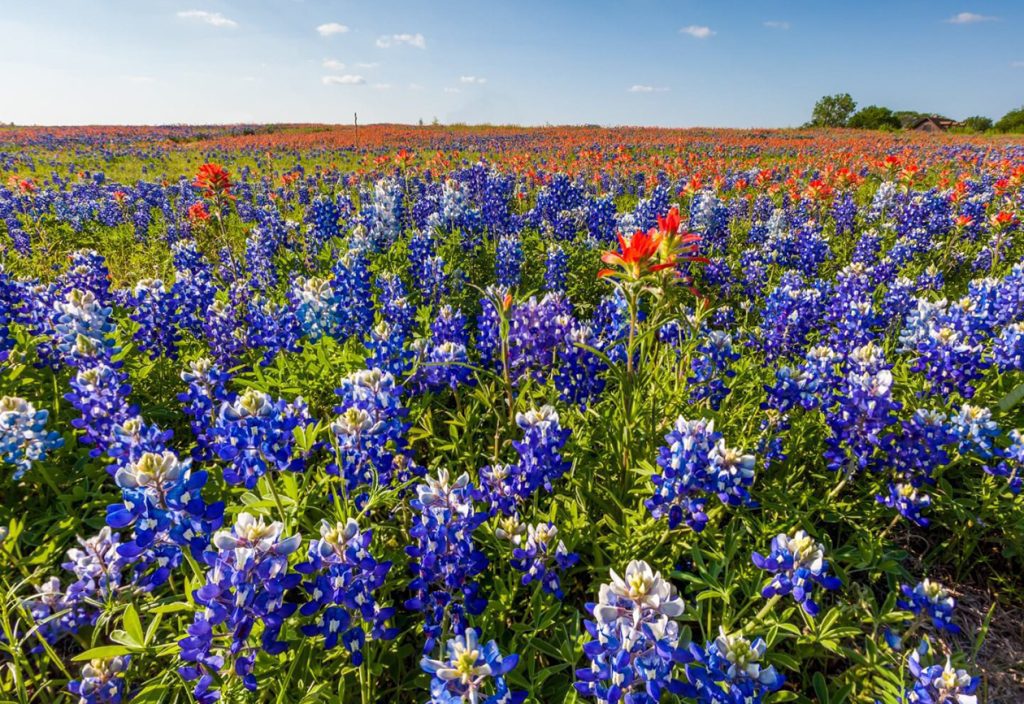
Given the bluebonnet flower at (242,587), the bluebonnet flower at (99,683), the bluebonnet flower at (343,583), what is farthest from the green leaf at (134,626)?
the bluebonnet flower at (343,583)

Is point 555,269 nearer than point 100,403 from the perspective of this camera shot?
No

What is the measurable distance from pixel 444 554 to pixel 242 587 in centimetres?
73

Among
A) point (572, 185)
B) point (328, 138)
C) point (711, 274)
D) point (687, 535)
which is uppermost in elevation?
point (328, 138)

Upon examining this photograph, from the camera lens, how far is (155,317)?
4324 mm

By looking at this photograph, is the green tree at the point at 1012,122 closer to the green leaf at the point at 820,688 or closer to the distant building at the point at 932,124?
the distant building at the point at 932,124

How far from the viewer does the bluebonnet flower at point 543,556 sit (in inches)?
89.6

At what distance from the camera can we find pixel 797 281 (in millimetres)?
5477

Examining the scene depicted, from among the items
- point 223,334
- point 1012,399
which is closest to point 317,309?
point 223,334

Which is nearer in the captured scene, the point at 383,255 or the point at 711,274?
the point at 711,274

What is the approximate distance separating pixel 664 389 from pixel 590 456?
770 mm

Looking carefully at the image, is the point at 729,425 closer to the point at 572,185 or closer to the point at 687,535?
the point at 687,535

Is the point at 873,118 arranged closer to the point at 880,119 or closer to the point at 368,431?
the point at 880,119

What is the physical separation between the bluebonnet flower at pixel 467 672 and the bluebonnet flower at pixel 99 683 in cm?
146

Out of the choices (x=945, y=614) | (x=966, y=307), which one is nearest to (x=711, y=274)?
(x=966, y=307)
